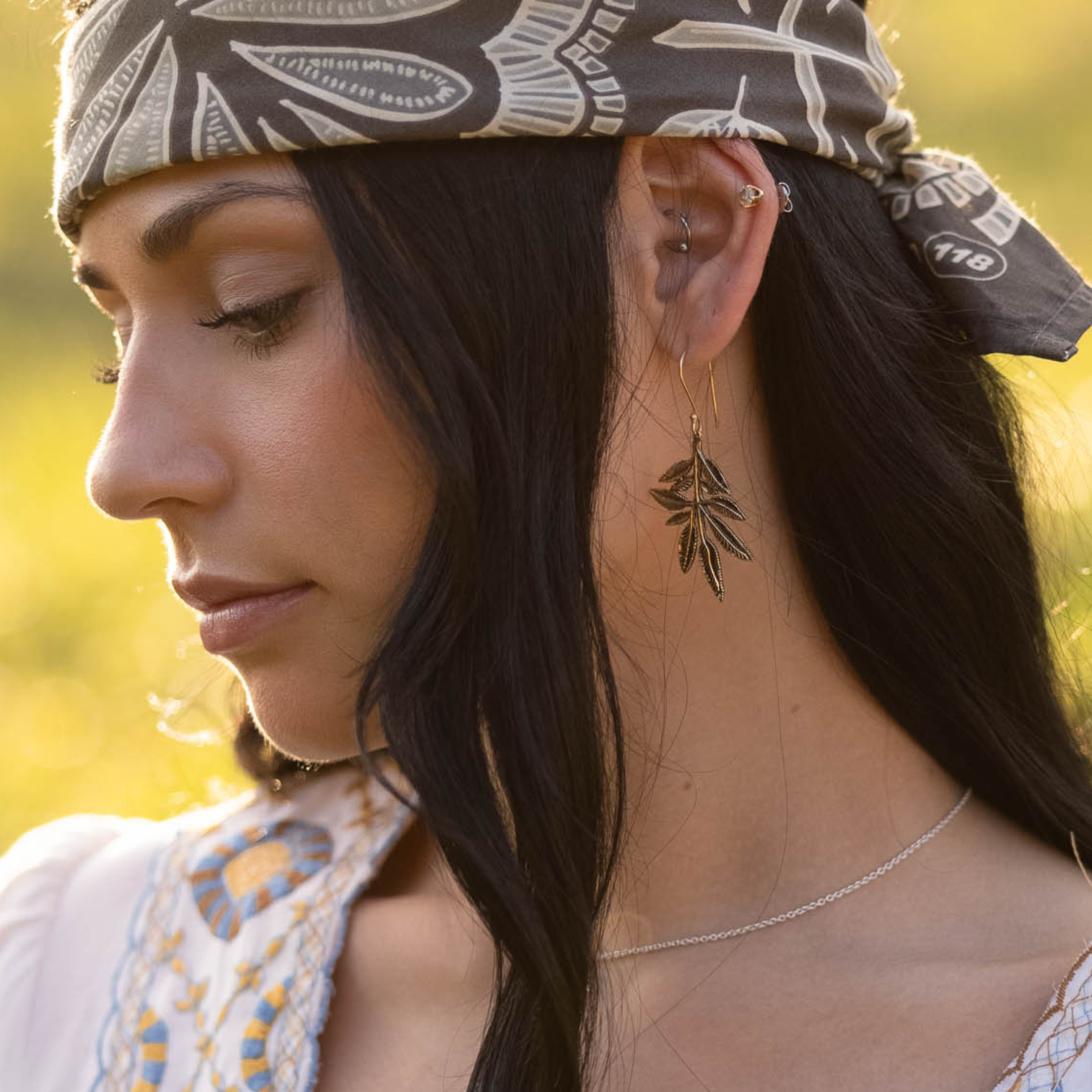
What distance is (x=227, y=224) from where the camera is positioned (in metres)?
1.62

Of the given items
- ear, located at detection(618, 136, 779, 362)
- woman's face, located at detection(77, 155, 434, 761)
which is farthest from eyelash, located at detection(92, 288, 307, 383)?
ear, located at detection(618, 136, 779, 362)

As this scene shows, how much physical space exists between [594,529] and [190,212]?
1.76 feet

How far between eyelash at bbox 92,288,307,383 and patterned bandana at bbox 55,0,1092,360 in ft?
0.51

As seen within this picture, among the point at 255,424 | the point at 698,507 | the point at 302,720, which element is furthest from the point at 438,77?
the point at 302,720

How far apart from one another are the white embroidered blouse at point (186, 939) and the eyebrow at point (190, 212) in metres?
0.84

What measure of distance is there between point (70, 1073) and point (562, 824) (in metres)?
0.83

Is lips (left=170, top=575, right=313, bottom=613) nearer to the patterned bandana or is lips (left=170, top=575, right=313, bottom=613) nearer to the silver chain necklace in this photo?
the patterned bandana

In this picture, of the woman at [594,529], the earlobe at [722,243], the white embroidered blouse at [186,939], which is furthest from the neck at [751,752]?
the white embroidered blouse at [186,939]

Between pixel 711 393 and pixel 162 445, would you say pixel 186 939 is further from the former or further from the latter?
pixel 711 393

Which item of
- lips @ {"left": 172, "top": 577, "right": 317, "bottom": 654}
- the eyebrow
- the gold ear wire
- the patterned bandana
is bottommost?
lips @ {"left": 172, "top": 577, "right": 317, "bottom": 654}

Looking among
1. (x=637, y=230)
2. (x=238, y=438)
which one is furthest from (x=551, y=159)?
(x=238, y=438)

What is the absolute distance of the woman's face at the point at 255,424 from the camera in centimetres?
163

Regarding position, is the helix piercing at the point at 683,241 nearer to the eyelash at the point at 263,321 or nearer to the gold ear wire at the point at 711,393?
the gold ear wire at the point at 711,393

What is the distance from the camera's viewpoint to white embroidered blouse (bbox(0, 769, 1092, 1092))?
1.97 m
